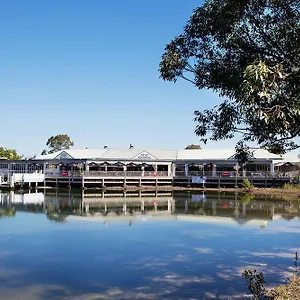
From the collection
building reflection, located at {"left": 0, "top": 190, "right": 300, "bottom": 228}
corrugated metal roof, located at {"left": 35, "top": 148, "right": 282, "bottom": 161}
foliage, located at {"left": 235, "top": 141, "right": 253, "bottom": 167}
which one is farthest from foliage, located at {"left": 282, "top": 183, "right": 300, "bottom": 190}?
foliage, located at {"left": 235, "top": 141, "right": 253, "bottom": 167}

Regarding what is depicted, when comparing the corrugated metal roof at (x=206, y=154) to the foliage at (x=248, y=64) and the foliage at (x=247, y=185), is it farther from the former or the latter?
the foliage at (x=248, y=64)

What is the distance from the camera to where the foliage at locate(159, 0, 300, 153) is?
20.7 feet

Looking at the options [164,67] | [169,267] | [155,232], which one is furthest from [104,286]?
[155,232]

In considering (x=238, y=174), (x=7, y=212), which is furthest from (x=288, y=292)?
(x=238, y=174)

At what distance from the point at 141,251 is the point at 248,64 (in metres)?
8.23

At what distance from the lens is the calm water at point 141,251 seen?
9.91 m

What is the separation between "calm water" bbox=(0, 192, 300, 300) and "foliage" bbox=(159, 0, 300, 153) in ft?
12.6

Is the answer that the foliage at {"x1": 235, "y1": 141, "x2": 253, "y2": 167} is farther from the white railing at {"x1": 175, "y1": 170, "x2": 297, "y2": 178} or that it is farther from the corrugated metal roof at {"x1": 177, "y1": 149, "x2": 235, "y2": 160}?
the corrugated metal roof at {"x1": 177, "y1": 149, "x2": 235, "y2": 160}

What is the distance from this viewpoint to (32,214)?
23.7 metres

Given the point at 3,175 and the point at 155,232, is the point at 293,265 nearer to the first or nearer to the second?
the point at 155,232

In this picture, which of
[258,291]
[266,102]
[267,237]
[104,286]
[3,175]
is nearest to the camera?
[266,102]

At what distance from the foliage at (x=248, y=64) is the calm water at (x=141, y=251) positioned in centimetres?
384

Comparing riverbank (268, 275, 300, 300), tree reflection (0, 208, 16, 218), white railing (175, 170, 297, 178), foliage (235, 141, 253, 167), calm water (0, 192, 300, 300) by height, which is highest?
foliage (235, 141, 253, 167)

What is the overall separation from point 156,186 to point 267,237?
28549mm
